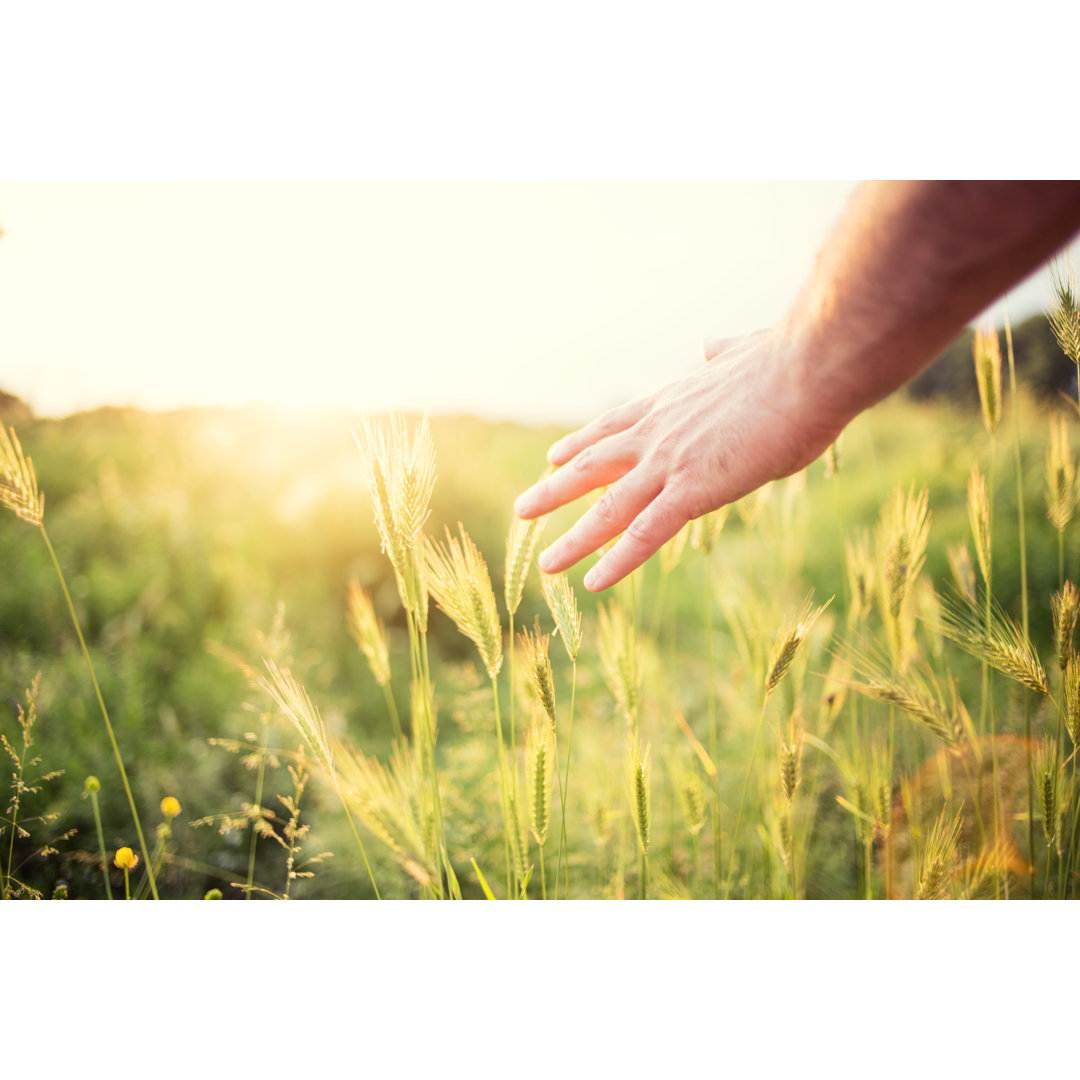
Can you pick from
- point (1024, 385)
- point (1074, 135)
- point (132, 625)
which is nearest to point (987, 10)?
point (1074, 135)

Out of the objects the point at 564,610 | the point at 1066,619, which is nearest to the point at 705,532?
the point at 564,610

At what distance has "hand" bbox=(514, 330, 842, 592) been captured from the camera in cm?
79

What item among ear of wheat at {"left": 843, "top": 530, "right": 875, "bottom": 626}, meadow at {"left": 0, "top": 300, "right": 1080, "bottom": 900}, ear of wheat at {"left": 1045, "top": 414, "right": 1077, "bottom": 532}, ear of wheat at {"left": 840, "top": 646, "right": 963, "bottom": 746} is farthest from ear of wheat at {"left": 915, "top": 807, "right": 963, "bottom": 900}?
ear of wheat at {"left": 1045, "top": 414, "right": 1077, "bottom": 532}

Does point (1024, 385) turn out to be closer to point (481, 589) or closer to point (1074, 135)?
point (1074, 135)

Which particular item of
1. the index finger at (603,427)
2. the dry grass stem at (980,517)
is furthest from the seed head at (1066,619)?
the index finger at (603,427)

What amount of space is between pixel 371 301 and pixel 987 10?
1353mm

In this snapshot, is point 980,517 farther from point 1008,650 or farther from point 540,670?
point 540,670

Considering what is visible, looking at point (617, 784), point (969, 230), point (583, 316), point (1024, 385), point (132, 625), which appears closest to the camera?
point (969, 230)

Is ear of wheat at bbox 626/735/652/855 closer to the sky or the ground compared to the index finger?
closer to the ground

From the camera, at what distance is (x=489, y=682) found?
1930mm

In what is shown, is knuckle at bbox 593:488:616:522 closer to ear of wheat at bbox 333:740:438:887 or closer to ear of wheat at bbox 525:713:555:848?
ear of wheat at bbox 525:713:555:848

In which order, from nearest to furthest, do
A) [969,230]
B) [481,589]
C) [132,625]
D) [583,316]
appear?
[969,230]
[481,589]
[583,316]
[132,625]
